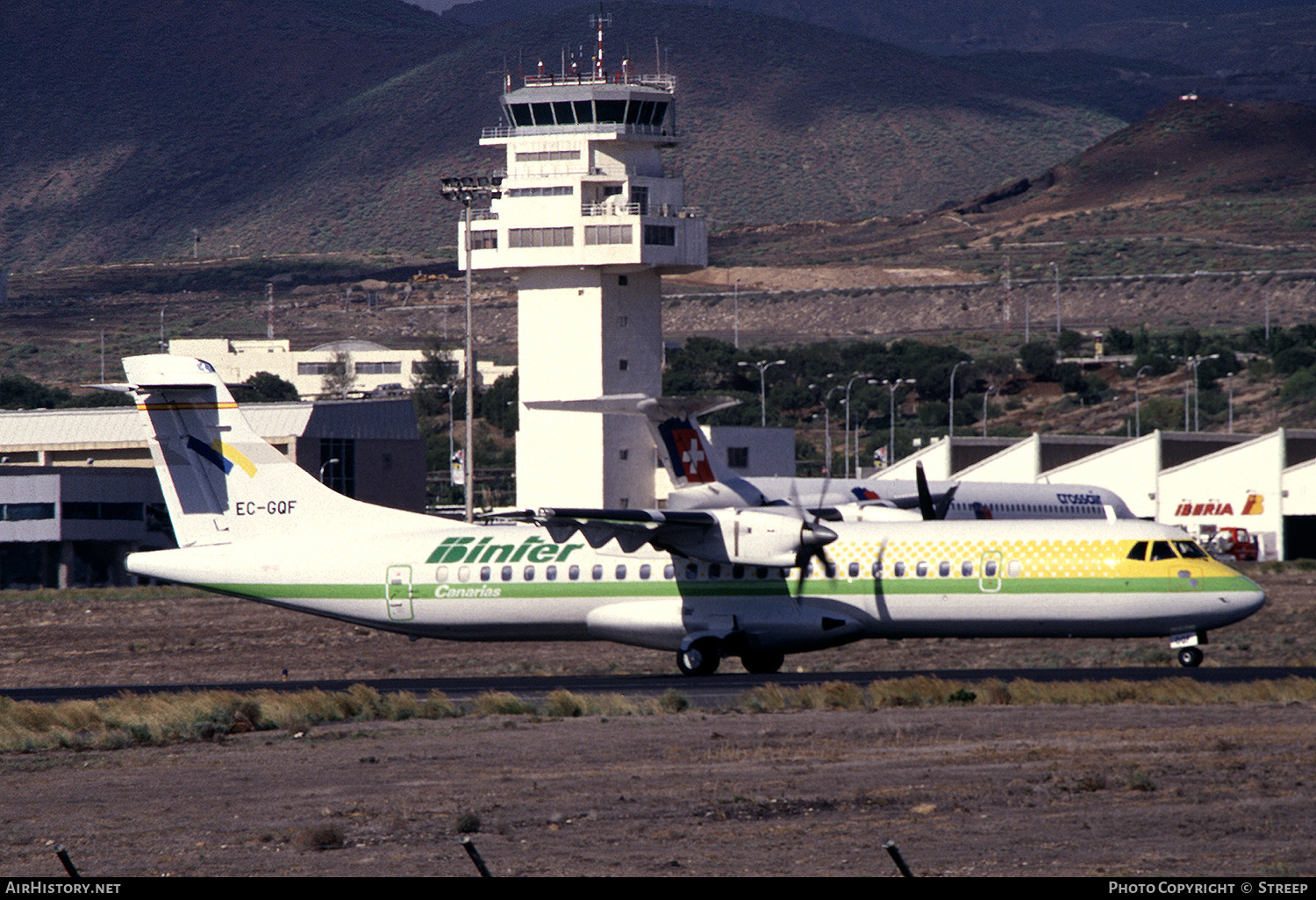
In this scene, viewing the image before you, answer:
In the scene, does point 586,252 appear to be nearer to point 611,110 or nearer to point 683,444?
point 611,110

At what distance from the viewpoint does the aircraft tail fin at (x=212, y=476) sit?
3553cm

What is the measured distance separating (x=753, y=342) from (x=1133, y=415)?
230ft

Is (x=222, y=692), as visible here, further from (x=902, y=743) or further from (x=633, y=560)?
(x=902, y=743)

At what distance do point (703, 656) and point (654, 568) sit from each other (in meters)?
2.01

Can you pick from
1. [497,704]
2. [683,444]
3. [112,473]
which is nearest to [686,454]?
[683,444]

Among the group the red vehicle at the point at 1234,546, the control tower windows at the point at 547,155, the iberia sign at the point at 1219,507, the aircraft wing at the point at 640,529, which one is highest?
the control tower windows at the point at 547,155

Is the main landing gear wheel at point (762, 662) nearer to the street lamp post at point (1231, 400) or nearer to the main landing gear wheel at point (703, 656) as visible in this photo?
the main landing gear wheel at point (703, 656)

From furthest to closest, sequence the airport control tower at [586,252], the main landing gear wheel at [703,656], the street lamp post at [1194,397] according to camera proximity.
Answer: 1. the street lamp post at [1194,397]
2. the airport control tower at [586,252]
3. the main landing gear wheel at [703,656]

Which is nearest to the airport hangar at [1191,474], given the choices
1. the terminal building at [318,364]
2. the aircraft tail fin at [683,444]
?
the aircraft tail fin at [683,444]

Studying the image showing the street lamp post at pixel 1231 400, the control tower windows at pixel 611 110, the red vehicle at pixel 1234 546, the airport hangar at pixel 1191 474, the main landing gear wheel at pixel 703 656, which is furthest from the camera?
the street lamp post at pixel 1231 400

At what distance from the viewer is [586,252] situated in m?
68.2

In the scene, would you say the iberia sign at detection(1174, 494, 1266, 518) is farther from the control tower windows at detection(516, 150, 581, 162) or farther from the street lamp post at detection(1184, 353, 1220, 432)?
the control tower windows at detection(516, 150, 581, 162)

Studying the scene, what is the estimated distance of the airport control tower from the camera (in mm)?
68625

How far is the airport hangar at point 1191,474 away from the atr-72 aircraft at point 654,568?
46.9m
